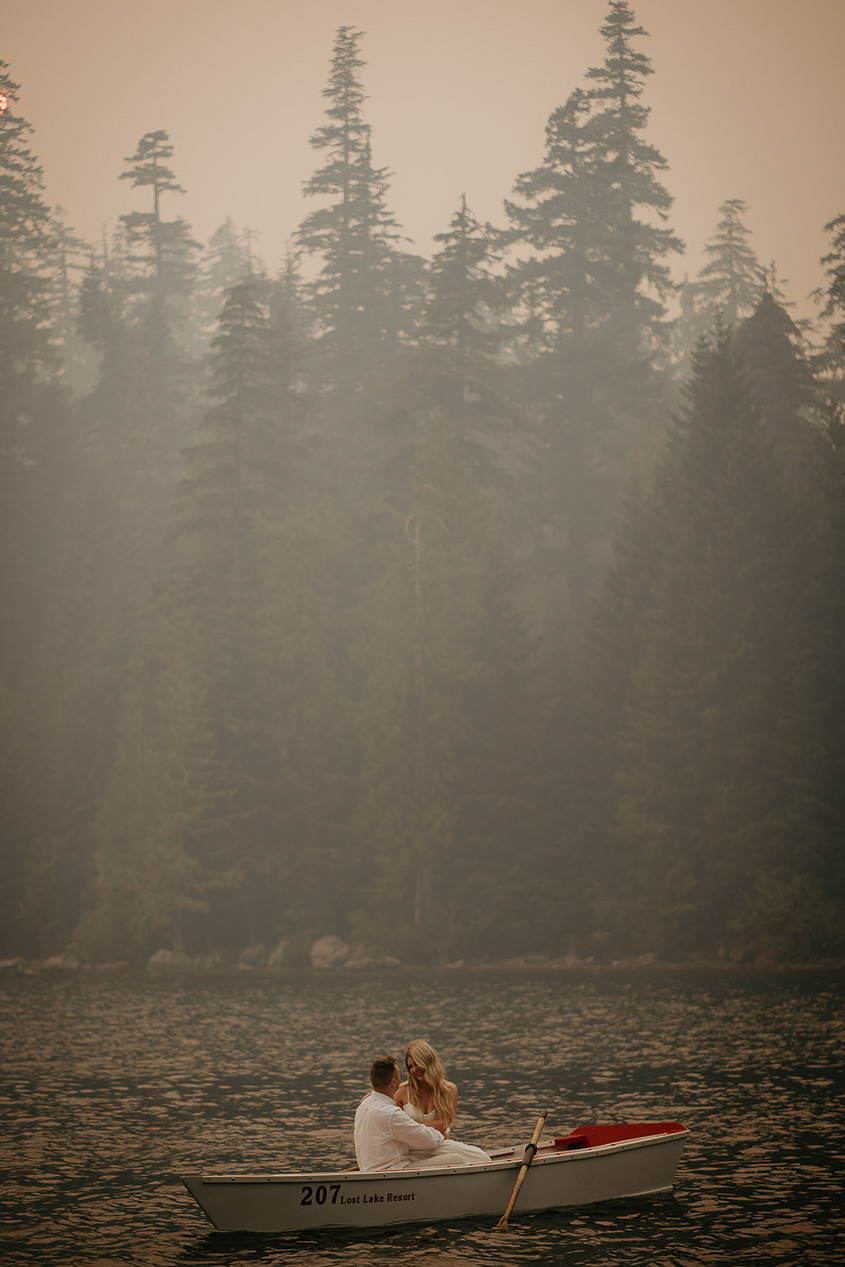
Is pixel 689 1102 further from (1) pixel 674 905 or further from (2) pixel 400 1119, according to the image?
(1) pixel 674 905

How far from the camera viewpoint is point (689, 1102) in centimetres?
2306

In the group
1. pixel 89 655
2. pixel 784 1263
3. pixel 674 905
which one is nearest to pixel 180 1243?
pixel 784 1263

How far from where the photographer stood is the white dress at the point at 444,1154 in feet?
50.6

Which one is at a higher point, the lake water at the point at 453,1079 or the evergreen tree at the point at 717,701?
the evergreen tree at the point at 717,701

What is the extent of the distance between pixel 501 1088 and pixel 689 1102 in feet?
13.1

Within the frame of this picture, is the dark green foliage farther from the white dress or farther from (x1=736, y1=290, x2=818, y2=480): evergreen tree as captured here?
the white dress

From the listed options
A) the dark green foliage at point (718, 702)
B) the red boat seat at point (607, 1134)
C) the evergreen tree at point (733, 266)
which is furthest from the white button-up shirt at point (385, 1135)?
the evergreen tree at point (733, 266)

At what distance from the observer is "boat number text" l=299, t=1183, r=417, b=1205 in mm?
14906

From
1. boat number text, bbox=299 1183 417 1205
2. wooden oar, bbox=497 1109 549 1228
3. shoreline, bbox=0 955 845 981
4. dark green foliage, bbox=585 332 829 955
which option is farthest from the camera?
dark green foliage, bbox=585 332 829 955

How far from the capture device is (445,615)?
55062mm

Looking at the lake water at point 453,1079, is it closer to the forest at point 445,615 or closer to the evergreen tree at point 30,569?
the forest at point 445,615

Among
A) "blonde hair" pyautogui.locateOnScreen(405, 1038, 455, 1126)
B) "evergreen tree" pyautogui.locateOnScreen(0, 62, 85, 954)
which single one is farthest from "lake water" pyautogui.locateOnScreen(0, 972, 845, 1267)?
"evergreen tree" pyautogui.locateOnScreen(0, 62, 85, 954)

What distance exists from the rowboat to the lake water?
257 mm

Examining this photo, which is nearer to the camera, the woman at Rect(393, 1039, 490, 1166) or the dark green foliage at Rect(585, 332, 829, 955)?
the woman at Rect(393, 1039, 490, 1166)
